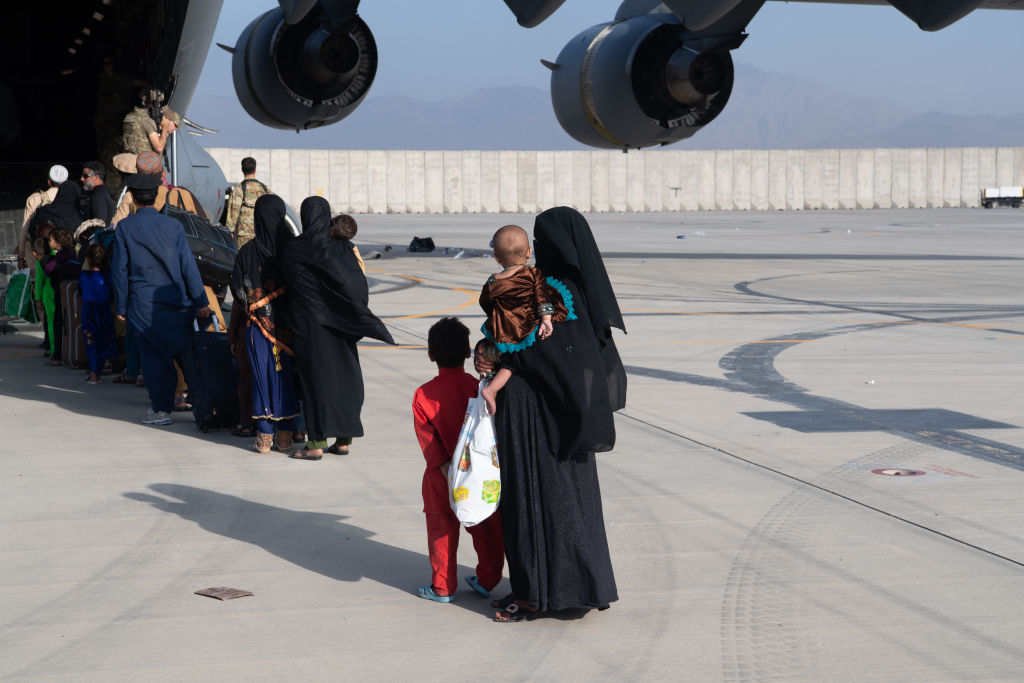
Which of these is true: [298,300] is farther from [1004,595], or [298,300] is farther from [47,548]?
[1004,595]

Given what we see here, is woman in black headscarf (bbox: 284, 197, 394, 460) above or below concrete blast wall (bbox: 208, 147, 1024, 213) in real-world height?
below

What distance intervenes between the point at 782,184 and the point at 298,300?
6543 cm

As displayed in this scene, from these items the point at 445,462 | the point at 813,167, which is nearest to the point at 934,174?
the point at 813,167

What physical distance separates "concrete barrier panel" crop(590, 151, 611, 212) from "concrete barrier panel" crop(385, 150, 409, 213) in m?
11.0

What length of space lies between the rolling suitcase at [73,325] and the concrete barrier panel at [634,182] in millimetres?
57485

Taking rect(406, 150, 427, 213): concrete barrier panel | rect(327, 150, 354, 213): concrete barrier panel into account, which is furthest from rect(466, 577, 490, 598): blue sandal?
rect(406, 150, 427, 213): concrete barrier panel

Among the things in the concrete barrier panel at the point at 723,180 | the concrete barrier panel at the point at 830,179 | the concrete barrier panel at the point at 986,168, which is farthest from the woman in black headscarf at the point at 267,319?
the concrete barrier panel at the point at 986,168

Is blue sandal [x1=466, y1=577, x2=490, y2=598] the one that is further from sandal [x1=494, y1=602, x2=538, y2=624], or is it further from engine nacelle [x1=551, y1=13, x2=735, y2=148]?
engine nacelle [x1=551, y1=13, x2=735, y2=148]

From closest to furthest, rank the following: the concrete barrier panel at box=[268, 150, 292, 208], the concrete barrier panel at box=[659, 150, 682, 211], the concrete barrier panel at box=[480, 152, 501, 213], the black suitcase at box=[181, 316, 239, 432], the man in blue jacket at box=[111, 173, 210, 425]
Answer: the black suitcase at box=[181, 316, 239, 432] → the man in blue jacket at box=[111, 173, 210, 425] → the concrete barrier panel at box=[268, 150, 292, 208] → the concrete barrier panel at box=[480, 152, 501, 213] → the concrete barrier panel at box=[659, 150, 682, 211]

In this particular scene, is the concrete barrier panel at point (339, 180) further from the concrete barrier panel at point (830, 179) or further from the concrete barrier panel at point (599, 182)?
the concrete barrier panel at point (830, 179)

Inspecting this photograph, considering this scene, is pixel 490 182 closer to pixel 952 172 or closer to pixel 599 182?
pixel 599 182

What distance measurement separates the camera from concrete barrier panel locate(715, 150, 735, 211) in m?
68.8

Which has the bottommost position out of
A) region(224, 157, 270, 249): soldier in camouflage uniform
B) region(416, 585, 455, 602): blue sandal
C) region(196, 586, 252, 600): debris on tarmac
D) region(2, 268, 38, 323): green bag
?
region(416, 585, 455, 602): blue sandal

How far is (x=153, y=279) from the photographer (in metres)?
8.73
